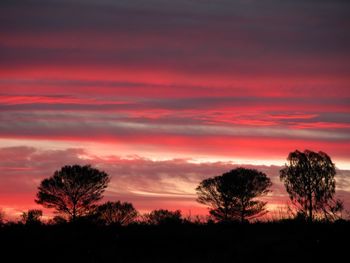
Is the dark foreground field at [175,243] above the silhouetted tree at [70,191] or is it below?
below

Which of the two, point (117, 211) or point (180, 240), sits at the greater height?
point (117, 211)

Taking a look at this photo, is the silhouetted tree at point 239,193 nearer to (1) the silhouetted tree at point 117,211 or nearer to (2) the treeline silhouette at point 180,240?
(1) the silhouetted tree at point 117,211

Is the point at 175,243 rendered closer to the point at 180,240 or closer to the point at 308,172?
the point at 180,240

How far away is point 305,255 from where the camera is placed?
52.8ft

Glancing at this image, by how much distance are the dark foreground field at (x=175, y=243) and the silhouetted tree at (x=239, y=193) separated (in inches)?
1900

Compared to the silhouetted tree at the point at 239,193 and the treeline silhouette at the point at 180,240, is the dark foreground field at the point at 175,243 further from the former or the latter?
the silhouetted tree at the point at 239,193

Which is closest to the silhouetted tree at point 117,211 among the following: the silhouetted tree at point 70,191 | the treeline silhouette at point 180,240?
the silhouetted tree at point 70,191

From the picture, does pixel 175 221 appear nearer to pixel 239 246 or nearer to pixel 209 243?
pixel 209 243

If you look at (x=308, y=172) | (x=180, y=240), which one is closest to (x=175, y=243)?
(x=180, y=240)

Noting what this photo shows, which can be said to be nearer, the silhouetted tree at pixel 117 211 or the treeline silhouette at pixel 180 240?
the treeline silhouette at pixel 180 240

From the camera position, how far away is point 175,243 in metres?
19.0

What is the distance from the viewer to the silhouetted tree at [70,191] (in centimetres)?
6531

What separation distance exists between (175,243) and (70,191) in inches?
1897

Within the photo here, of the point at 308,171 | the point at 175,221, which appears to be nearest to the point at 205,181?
the point at 308,171
